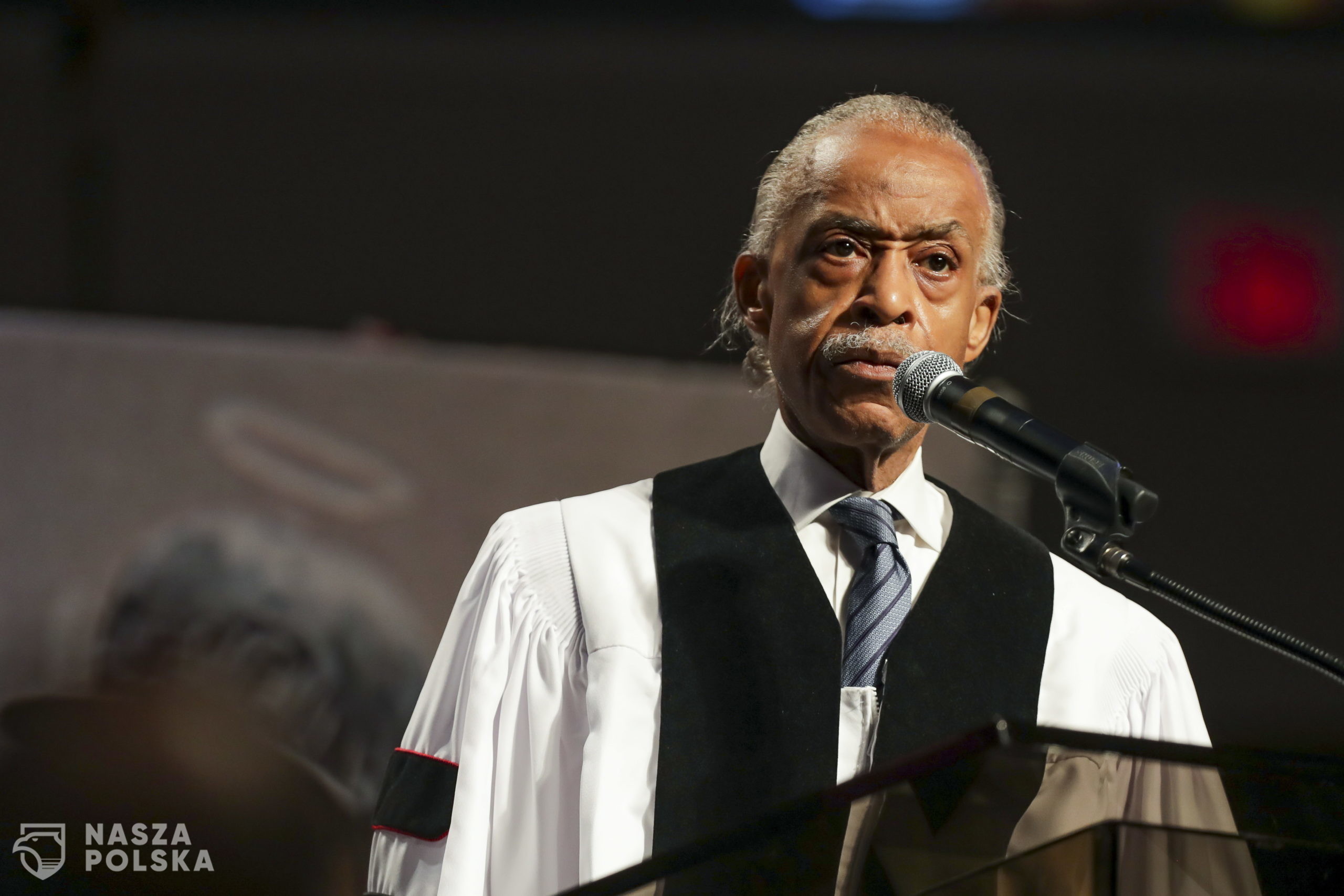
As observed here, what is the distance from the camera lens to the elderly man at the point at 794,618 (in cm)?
168

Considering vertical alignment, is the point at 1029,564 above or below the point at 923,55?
below

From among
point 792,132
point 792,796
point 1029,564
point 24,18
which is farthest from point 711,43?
point 792,796

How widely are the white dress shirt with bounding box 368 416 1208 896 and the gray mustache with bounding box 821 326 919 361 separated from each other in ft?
0.59

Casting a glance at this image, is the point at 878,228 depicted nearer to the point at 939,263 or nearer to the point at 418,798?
the point at 939,263

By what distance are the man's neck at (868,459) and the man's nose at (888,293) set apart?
0.55 feet

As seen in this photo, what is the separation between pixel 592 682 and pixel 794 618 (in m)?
0.25

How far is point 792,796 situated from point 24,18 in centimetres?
309

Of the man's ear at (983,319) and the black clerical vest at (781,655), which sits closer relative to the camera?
the black clerical vest at (781,655)

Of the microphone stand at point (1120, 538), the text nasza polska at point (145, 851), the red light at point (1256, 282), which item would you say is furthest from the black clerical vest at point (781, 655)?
the red light at point (1256, 282)

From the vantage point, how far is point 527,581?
1.79 meters

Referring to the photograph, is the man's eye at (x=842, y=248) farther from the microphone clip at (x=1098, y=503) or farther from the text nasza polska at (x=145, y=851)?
the text nasza polska at (x=145, y=851)

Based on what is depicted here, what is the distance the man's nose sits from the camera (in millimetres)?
1713

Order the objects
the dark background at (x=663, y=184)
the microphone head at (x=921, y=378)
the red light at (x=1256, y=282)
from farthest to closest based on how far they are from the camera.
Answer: the red light at (x=1256, y=282) < the dark background at (x=663, y=184) < the microphone head at (x=921, y=378)

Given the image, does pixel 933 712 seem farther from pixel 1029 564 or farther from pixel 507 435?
pixel 507 435
